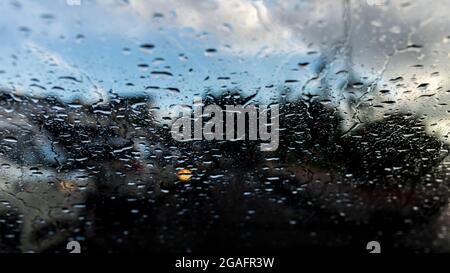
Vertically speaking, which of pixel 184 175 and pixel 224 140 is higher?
pixel 224 140

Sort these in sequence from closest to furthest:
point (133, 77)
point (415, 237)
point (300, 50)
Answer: point (300, 50), point (133, 77), point (415, 237)

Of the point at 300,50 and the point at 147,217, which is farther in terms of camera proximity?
the point at 147,217

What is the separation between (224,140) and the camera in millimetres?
3576

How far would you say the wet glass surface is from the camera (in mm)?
2732

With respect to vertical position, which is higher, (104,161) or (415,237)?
(104,161)

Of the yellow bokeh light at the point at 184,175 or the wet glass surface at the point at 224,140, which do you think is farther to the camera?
the yellow bokeh light at the point at 184,175

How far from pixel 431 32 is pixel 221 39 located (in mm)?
1351

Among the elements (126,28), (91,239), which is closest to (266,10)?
(126,28)

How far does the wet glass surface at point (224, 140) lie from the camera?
2.73m

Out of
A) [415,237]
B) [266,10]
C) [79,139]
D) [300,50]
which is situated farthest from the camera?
[415,237]

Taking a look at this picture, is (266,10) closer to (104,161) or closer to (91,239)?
(104,161)

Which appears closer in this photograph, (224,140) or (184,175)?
(224,140)

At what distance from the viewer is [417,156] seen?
12.3 feet

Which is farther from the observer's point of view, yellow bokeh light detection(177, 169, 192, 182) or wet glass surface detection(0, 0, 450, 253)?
yellow bokeh light detection(177, 169, 192, 182)
